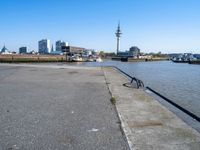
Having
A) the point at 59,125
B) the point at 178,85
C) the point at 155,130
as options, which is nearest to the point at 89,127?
the point at 59,125

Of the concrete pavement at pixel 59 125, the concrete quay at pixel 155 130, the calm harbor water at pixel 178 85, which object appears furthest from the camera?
the calm harbor water at pixel 178 85

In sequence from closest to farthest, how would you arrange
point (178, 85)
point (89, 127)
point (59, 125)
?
1. point (89, 127)
2. point (59, 125)
3. point (178, 85)

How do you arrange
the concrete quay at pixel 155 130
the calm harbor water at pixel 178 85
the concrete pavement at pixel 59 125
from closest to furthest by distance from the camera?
the concrete pavement at pixel 59 125, the concrete quay at pixel 155 130, the calm harbor water at pixel 178 85

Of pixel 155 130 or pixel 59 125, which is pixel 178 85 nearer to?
pixel 155 130

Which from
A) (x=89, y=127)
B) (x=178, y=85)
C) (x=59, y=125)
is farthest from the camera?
(x=178, y=85)

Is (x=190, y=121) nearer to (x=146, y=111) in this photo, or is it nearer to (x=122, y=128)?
(x=146, y=111)

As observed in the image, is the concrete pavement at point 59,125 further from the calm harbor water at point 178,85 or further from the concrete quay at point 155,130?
the calm harbor water at point 178,85

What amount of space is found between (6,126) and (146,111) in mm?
5198

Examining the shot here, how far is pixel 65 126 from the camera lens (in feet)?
25.0

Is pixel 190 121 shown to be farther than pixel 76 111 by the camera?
Yes

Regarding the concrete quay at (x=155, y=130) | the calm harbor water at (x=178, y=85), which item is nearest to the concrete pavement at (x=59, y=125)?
the concrete quay at (x=155, y=130)

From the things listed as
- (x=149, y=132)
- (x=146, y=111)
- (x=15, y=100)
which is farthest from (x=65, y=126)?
(x=15, y=100)

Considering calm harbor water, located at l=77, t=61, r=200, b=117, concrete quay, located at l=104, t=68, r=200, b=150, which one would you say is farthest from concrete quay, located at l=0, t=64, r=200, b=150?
calm harbor water, located at l=77, t=61, r=200, b=117

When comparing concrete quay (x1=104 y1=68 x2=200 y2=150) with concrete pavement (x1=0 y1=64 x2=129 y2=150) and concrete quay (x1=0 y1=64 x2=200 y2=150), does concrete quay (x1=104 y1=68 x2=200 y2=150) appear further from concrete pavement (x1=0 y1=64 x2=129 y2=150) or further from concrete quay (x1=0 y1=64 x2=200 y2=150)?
concrete pavement (x1=0 y1=64 x2=129 y2=150)
